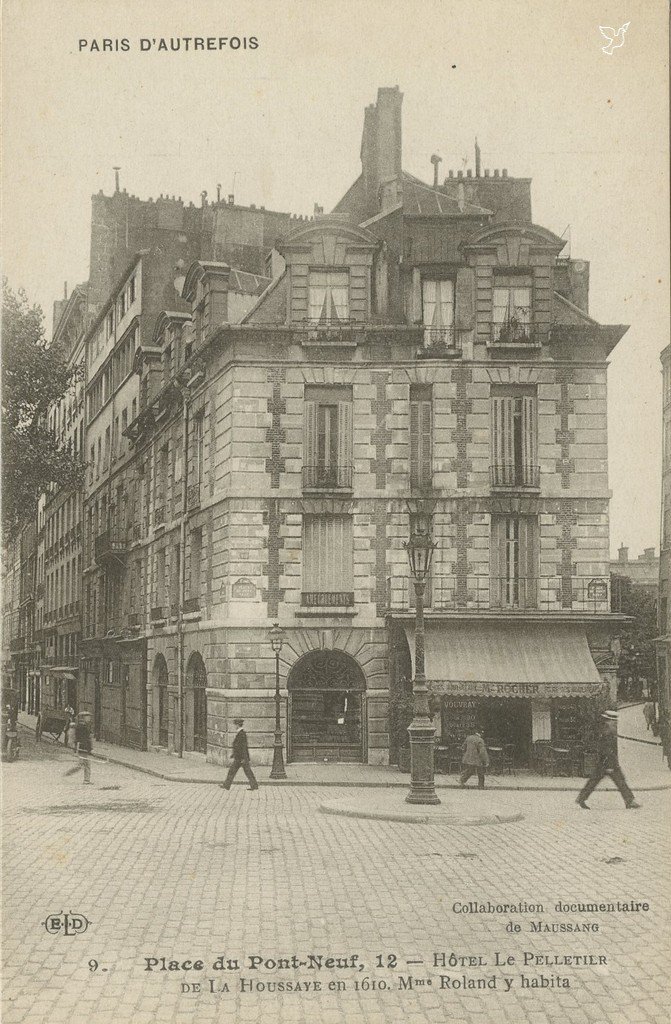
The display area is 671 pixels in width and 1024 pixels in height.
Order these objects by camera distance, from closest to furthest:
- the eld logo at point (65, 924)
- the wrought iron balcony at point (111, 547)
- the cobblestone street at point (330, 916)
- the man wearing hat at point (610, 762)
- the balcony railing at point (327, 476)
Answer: the cobblestone street at point (330, 916), the eld logo at point (65, 924), the man wearing hat at point (610, 762), the balcony railing at point (327, 476), the wrought iron balcony at point (111, 547)

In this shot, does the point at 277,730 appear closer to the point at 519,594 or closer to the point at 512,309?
the point at 519,594

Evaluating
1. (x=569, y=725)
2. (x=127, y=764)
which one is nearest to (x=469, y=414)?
(x=569, y=725)

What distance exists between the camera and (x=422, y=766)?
675 inches

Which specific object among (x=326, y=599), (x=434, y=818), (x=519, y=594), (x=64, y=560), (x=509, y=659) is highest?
(x=64, y=560)

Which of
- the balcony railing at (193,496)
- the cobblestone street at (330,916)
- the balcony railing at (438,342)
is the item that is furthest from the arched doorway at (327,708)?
the cobblestone street at (330,916)

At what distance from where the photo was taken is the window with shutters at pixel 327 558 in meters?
25.3

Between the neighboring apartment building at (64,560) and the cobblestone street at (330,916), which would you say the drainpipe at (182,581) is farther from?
the cobblestone street at (330,916)

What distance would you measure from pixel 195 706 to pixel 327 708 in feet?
14.0

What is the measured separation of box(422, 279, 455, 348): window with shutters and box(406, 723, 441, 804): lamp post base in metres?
11.1

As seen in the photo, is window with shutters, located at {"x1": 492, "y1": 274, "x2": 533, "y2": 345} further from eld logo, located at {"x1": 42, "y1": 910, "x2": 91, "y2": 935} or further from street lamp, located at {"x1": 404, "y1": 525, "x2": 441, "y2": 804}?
eld logo, located at {"x1": 42, "y1": 910, "x2": 91, "y2": 935}

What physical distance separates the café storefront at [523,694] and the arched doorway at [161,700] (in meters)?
10.1

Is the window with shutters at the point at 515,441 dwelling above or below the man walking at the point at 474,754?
above

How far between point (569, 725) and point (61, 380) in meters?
15.7

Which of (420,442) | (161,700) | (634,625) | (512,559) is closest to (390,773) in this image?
(512,559)
